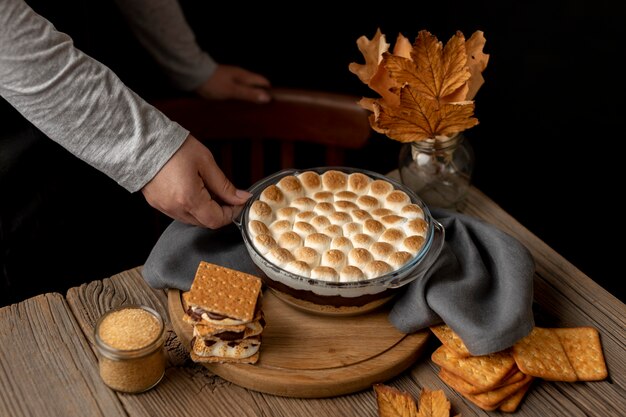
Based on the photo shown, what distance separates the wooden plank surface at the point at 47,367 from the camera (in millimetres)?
1044

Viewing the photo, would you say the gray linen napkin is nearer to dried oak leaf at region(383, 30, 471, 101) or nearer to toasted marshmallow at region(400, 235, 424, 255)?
toasted marshmallow at region(400, 235, 424, 255)

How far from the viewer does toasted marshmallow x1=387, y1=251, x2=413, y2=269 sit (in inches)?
44.4

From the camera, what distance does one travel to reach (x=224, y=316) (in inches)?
40.1

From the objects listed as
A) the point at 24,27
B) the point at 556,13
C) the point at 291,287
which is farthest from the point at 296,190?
the point at 556,13

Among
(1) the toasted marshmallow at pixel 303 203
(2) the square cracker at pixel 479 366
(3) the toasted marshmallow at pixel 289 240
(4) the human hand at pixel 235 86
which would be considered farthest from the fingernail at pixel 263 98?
(2) the square cracker at pixel 479 366

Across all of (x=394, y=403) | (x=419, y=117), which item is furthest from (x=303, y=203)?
(x=394, y=403)

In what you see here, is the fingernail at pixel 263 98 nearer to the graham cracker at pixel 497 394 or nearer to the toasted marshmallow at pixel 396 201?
the toasted marshmallow at pixel 396 201

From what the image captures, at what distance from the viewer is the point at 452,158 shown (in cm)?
142

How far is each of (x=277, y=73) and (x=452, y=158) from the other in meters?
0.93

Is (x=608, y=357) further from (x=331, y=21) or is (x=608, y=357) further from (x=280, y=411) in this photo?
(x=331, y=21)

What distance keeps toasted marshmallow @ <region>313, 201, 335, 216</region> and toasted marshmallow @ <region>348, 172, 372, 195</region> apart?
0.07m

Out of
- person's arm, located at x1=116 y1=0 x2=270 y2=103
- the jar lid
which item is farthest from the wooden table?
person's arm, located at x1=116 y1=0 x2=270 y2=103

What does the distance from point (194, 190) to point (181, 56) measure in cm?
72

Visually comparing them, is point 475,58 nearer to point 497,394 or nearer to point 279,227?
point 279,227
